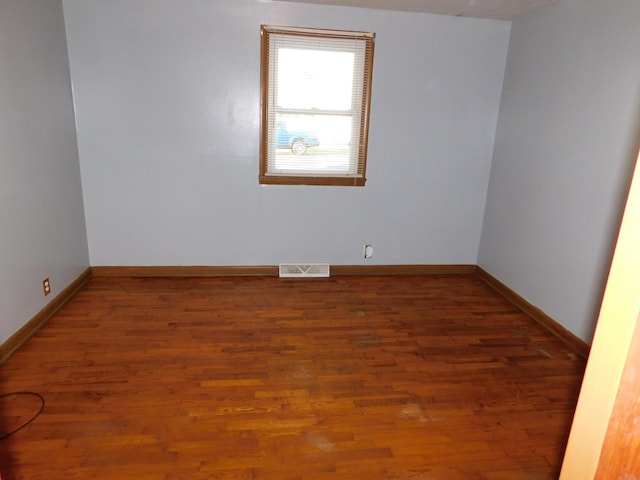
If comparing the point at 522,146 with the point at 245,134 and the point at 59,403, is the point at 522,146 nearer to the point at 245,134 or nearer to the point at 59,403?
the point at 245,134

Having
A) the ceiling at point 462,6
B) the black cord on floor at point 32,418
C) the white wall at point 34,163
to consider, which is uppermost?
the ceiling at point 462,6

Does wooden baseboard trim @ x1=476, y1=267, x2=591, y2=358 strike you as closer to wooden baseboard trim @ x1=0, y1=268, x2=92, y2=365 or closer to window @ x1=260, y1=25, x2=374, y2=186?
window @ x1=260, y1=25, x2=374, y2=186

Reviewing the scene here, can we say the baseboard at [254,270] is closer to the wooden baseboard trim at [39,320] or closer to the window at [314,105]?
the wooden baseboard trim at [39,320]

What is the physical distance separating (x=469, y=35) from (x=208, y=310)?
3362mm

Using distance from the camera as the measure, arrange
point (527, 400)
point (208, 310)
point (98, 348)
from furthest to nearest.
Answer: point (208, 310) → point (98, 348) → point (527, 400)

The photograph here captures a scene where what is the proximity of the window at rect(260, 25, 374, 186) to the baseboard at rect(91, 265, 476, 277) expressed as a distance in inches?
34.4

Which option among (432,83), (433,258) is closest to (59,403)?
(433,258)

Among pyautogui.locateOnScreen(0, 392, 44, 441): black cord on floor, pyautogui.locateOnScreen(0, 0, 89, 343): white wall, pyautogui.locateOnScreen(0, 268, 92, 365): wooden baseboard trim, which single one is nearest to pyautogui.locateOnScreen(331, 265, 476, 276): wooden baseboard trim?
pyautogui.locateOnScreen(0, 268, 92, 365): wooden baseboard trim

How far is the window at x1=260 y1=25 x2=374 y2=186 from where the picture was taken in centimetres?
365

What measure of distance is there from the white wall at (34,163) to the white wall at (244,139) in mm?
249

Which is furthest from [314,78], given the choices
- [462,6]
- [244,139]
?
[462,6]

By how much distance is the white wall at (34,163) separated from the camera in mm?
2582

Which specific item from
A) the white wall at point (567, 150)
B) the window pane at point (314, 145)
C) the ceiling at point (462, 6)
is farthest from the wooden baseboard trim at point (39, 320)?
the white wall at point (567, 150)

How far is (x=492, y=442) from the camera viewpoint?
2061mm
